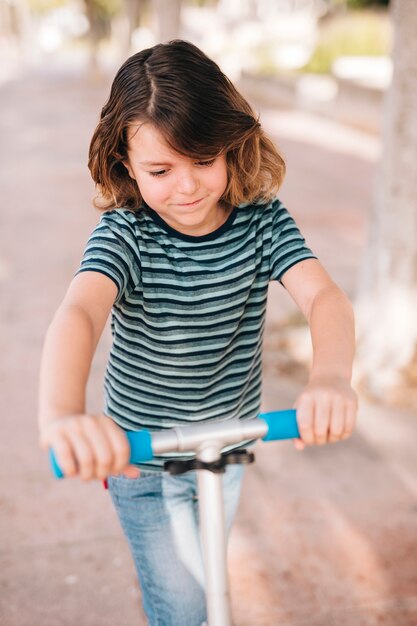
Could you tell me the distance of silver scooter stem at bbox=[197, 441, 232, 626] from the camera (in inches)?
50.4

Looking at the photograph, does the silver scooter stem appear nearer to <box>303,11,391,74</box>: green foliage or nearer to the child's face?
the child's face

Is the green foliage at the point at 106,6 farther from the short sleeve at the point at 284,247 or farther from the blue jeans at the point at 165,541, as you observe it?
the blue jeans at the point at 165,541

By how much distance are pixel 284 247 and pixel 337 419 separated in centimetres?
62

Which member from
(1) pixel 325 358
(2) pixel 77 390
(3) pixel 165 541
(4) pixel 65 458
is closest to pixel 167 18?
(3) pixel 165 541

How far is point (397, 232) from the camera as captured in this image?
4.15m

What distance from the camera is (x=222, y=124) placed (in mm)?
1643

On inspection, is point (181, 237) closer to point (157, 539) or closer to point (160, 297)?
point (160, 297)

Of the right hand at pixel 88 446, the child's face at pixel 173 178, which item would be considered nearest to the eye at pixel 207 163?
the child's face at pixel 173 178

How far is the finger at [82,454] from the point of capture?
3.65ft

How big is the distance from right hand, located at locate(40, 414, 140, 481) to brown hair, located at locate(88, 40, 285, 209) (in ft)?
2.15

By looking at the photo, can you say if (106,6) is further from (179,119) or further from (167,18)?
(179,119)

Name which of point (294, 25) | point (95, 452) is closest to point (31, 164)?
point (95, 452)

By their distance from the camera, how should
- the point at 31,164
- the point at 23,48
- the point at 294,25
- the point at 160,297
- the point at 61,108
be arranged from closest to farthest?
the point at 160,297
the point at 31,164
the point at 61,108
the point at 294,25
the point at 23,48

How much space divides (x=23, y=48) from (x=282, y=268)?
44106mm
